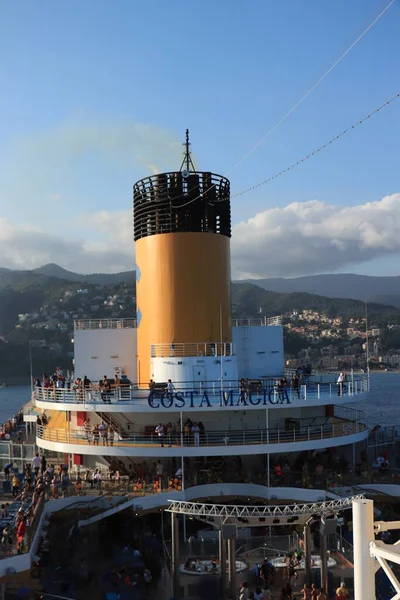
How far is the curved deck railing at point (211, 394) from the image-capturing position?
24.2 m

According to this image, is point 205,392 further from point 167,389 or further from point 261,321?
point 261,321

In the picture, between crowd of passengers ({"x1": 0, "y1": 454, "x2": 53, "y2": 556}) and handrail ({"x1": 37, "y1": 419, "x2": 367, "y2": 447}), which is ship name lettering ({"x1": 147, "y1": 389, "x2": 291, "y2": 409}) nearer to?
handrail ({"x1": 37, "y1": 419, "x2": 367, "y2": 447})

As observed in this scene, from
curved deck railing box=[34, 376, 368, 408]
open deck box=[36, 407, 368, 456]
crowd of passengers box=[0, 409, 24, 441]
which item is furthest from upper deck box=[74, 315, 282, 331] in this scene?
open deck box=[36, 407, 368, 456]

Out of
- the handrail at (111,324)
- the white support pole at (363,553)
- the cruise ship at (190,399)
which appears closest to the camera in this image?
the white support pole at (363,553)

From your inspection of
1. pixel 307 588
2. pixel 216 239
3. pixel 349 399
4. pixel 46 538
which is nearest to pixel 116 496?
pixel 46 538

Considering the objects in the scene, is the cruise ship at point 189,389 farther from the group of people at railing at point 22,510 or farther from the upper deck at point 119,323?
the group of people at railing at point 22,510

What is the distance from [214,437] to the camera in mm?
25031

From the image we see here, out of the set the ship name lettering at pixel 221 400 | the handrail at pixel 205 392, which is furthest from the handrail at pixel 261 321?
the ship name lettering at pixel 221 400

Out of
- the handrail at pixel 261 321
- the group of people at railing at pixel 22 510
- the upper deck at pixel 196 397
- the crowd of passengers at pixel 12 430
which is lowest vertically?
the crowd of passengers at pixel 12 430

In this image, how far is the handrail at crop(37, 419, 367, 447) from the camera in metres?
24.2

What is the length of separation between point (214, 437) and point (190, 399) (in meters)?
1.85

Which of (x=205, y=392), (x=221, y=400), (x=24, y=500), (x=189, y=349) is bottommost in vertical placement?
(x=24, y=500)

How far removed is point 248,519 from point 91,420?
1080cm

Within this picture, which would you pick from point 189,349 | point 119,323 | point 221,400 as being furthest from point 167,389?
point 119,323
